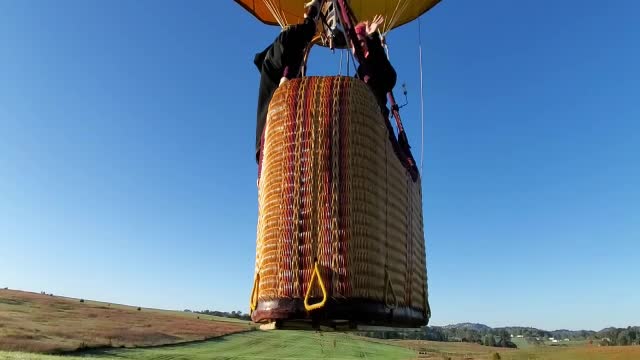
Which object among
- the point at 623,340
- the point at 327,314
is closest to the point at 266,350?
the point at 623,340

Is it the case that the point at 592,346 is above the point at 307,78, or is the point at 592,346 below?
below

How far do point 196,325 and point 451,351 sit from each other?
27110 millimetres

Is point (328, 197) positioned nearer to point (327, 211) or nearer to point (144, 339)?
point (327, 211)

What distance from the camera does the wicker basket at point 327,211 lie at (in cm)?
125

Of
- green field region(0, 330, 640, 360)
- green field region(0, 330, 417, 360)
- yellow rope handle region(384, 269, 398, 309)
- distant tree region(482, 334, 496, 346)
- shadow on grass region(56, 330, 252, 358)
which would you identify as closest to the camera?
yellow rope handle region(384, 269, 398, 309)

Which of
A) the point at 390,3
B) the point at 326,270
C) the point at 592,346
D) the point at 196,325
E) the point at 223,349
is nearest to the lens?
the point at 326,270

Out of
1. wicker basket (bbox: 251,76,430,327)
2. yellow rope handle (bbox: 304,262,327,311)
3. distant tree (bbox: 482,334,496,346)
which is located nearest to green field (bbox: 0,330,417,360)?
distant tree (bbox: 482,334,496,346)

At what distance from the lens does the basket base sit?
4.02ft

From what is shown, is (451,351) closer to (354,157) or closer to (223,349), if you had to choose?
(223,349)

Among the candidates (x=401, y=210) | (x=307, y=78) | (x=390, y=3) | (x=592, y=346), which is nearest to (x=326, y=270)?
(x=401, y=210)

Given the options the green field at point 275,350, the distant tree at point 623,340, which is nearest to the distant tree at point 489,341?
the green field at point 275,350

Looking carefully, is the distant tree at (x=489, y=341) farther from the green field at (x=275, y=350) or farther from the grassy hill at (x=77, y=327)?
the grassy hill at (x=77, y=327)

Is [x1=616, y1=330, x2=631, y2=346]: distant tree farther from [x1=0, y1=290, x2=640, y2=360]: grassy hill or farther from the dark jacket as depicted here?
[x1=0, y1=290, x2=640, y2=360]: grassy hill

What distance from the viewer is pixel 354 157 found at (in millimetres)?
1332
